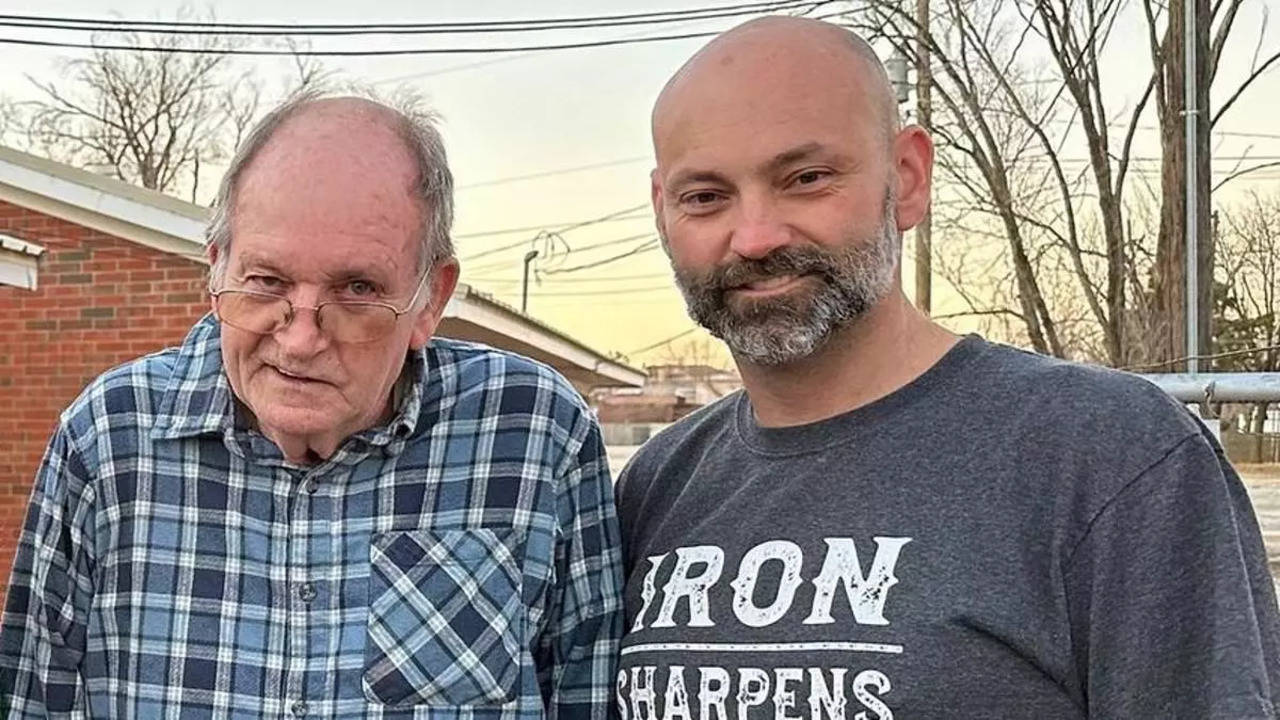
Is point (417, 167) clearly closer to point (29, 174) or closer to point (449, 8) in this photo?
point (29, 174)

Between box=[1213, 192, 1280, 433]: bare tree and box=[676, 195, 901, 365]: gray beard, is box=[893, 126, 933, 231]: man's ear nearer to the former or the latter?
box=[676, 195, 901, 365]: gray beard

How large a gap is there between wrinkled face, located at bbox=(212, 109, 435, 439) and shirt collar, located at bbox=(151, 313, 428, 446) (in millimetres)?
51

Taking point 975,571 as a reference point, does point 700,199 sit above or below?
above

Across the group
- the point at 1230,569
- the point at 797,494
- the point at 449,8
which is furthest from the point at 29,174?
the point at 449,8

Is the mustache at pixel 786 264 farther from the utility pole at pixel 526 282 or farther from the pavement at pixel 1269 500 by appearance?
the utility pole at pixel 526 282

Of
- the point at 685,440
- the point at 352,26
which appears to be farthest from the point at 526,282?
the point at 685,440

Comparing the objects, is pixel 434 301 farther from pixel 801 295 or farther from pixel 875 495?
pixel 875 495

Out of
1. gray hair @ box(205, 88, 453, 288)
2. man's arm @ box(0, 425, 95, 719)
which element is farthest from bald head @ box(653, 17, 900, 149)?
man's arm @ box(0, 425, 95, 719)

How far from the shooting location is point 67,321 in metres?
9.34

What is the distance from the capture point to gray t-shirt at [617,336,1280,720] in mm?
1704

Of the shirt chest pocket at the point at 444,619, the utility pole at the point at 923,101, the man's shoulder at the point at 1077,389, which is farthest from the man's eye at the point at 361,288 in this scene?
the utility pole at the point at 923,101

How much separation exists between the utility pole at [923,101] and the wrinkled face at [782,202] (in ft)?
36.6

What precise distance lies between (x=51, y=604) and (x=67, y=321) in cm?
796

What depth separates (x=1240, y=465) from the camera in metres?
7.39
